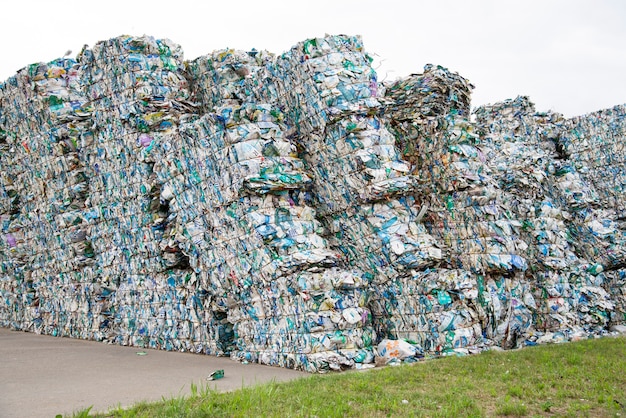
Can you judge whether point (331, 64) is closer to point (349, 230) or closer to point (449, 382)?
point (349, 230)

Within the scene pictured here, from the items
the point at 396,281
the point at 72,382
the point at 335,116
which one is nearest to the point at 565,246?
the point at 396,281

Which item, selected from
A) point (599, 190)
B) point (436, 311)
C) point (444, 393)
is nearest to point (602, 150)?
point (599, 190)

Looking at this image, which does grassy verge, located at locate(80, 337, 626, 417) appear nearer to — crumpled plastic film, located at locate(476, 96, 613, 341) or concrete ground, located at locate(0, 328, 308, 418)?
concrete ground, located at locate(0, 328, 308, 418)

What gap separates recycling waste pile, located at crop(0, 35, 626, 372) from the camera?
7301mm

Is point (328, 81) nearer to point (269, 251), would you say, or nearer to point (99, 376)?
point (269, 251)

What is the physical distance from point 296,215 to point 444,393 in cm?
320

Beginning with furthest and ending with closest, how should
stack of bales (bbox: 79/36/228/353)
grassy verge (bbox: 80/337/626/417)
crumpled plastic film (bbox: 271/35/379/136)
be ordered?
stack of bales (bbox: 79/36/228/353) < crumpled plastic film (bbox: 271/35/379/136) < grassy verge (bbox: 80/337/626/417)

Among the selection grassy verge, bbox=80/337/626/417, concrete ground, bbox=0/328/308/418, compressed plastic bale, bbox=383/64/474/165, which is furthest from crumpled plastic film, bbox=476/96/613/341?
concrete ground, bbox=0/328/308/418

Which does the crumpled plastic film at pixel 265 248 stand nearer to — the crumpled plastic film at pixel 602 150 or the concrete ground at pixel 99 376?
the concrete ground at pixel 99 376

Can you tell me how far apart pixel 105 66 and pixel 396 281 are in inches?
244

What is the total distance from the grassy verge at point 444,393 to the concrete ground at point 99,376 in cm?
57

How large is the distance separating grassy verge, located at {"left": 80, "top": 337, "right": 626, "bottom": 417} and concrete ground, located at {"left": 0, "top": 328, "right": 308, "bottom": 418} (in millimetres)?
573

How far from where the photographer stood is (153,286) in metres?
9.23

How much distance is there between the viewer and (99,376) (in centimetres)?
657
